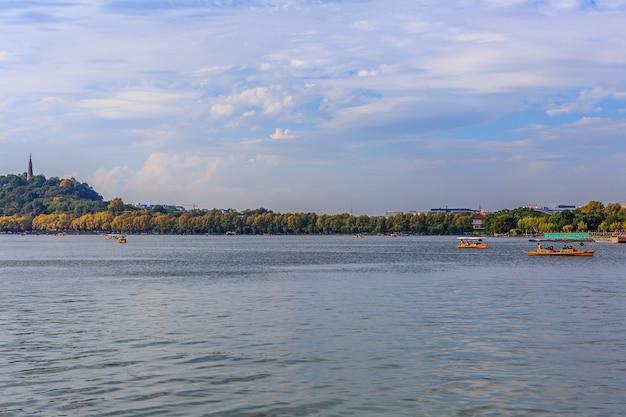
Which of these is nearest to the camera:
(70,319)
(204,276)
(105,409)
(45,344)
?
(105,409)

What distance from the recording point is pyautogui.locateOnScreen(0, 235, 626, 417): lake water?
18500 millimetres

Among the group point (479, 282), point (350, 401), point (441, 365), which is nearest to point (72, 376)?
point (350, 401)

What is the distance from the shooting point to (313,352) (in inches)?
984

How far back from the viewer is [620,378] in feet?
68.8

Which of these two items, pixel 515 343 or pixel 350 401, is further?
pixel 515 343

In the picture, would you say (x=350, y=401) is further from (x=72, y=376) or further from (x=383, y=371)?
(x=72, y=376)

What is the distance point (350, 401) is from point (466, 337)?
10428 mm

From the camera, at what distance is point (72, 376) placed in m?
21.3

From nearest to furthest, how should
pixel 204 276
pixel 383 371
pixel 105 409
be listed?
pixel 105 409, pixel 383 371, pixel 204 276

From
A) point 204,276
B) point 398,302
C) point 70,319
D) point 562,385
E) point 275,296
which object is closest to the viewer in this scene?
point 562,385

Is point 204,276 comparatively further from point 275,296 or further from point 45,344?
point 45,344

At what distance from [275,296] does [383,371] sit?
22.8 meters

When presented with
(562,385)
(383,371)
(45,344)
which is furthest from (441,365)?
(45,344)

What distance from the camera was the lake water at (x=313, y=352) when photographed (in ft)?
60.7
